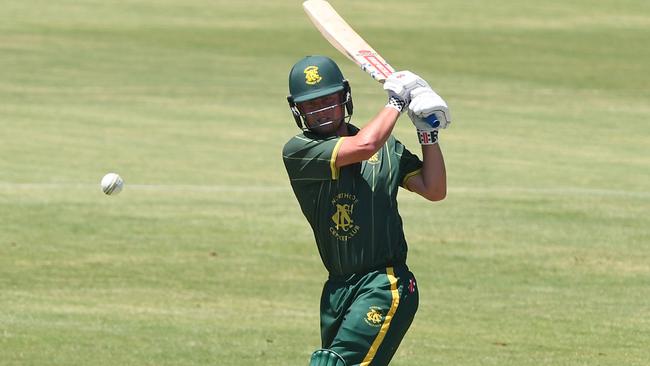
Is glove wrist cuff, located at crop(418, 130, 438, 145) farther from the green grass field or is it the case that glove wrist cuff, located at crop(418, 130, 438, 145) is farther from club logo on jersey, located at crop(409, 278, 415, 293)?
the green grass field

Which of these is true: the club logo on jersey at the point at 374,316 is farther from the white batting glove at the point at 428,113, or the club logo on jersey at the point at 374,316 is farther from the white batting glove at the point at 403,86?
the white batting glove at the point at 403,86

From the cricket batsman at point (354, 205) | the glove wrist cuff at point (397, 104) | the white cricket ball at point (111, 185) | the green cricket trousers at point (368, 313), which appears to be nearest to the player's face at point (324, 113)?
the cricket batsman at point (354, 205)

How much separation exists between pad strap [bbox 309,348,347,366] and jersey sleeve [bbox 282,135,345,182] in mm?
880

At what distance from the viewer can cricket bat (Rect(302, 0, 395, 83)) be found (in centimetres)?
731

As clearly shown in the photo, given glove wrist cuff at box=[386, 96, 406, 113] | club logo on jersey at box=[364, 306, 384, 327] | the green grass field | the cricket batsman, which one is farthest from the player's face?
the green grass field

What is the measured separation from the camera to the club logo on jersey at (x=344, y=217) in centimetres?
685

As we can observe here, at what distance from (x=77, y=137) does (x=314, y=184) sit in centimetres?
1698

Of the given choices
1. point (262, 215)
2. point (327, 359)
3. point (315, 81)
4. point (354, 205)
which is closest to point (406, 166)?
point (354, 205)

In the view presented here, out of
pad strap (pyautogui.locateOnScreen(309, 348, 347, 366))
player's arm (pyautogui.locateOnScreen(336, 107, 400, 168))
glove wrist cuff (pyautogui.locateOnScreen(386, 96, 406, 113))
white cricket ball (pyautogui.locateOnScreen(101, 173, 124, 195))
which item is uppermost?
glove wrist cuff (pyautogui.locateOnScreen(386, 96, 406, 113))

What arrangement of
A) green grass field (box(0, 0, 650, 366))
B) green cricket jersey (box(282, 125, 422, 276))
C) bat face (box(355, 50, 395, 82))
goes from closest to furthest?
green cricket jersey (box(282, 125, 422, 276)) < bat face (box(355, 50, 395, 82)) < green grass field (box(0, 0, 650, 366))

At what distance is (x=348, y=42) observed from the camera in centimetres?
777

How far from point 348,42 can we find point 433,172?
1121 millimetres

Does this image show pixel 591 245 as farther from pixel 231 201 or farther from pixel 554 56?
pixel 554 56

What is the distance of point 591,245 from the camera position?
611 inches
